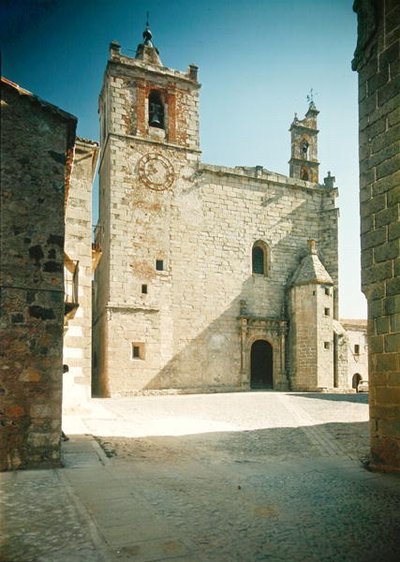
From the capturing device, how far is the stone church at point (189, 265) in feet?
64.2

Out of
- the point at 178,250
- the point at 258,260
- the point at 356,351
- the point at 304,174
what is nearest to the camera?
the point at 178,250

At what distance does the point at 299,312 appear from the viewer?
71.3 ft

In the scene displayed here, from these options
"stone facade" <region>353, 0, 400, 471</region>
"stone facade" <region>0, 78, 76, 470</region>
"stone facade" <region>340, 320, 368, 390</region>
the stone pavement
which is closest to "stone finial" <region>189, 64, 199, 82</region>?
"stone facade" <region>340, 320, 368, 390</region>

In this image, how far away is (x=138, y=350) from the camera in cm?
1944

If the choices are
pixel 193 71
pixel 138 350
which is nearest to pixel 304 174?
pixel 193 71

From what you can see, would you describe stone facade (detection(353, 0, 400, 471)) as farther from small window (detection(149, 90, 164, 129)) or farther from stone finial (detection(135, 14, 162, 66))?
stone finial (detection(135, 14, 162, 66))

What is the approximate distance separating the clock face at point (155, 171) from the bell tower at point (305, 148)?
8.35 metres

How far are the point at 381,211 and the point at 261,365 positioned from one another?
1642cm

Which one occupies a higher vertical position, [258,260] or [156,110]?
[156,110]

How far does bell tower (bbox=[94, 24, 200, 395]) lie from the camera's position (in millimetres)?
19188

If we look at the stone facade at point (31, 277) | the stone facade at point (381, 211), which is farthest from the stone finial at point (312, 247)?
the stone facade at point (31, 277)

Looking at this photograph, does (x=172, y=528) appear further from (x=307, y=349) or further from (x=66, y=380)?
(x=307, y=349)

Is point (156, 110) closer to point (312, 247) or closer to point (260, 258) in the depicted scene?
point (260, 258)

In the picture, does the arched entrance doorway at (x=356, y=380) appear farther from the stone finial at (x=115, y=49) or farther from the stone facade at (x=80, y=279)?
the stone finial at (x=115, y=49)
